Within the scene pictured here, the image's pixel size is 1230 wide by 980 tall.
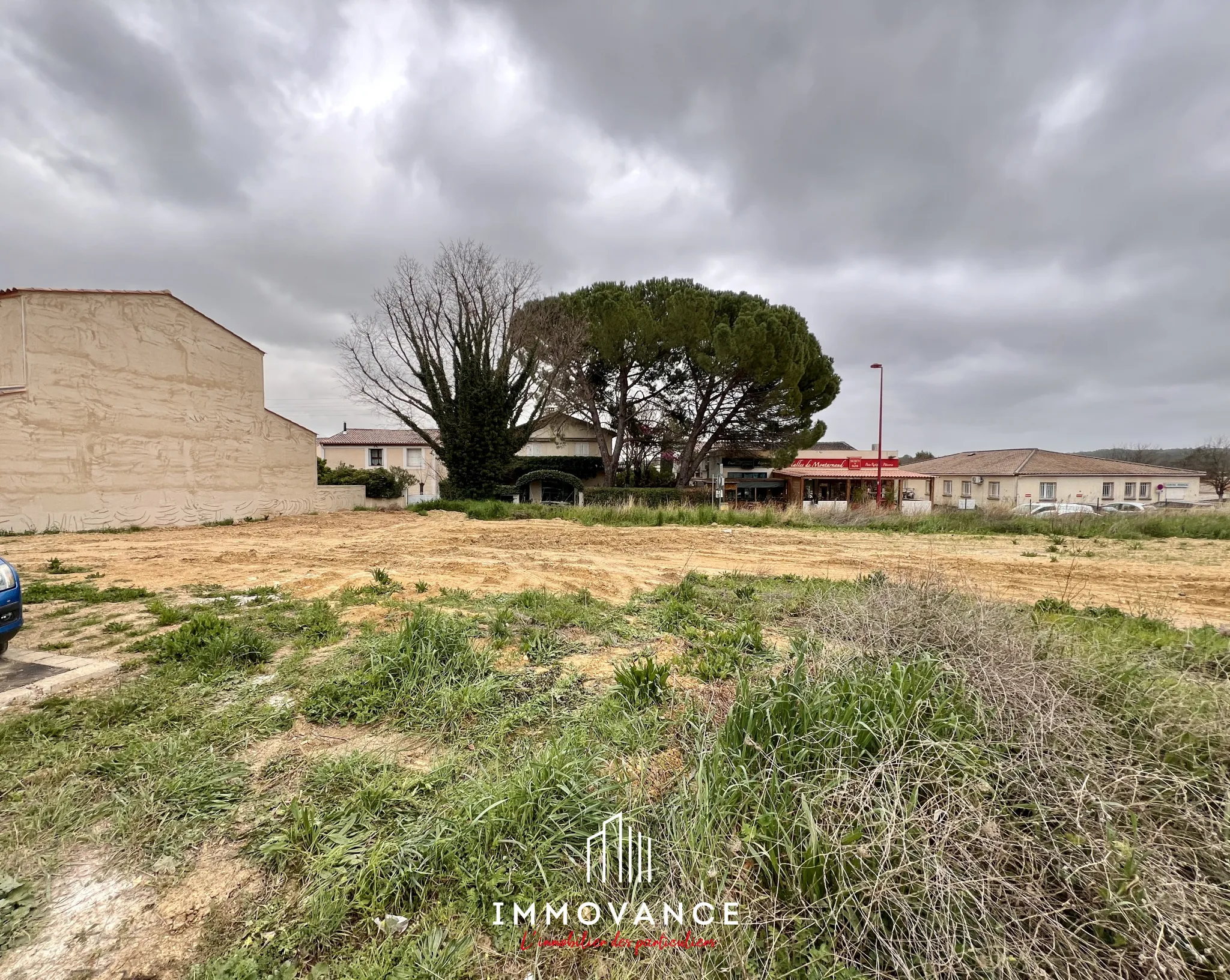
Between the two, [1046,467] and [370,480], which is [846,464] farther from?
[370,480]

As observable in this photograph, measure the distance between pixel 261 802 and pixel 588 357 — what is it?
2562 cm

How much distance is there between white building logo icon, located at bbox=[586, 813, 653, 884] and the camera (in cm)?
199

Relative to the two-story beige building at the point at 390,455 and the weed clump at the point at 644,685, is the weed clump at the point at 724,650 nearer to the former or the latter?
the weed clump at the point at 644,685

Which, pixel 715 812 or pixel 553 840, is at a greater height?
pixel 715 812

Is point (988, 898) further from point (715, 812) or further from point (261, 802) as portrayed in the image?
point (261, 802)

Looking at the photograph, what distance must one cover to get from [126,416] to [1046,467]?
49.6 metres

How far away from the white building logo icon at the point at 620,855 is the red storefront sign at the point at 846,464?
32183 mm

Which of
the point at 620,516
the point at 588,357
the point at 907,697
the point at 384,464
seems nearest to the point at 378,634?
the point at 907,697

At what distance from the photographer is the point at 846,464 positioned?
1281 inches

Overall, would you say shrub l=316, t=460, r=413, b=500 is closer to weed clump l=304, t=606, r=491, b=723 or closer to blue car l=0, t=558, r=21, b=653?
blue car l=0, t=558, r=21, b=653

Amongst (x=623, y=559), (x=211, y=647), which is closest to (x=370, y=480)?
(x=623, y=559)

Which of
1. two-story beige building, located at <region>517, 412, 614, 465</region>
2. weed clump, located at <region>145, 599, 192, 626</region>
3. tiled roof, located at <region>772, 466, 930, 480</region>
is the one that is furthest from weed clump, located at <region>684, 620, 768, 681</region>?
two-story beige building, located at <region>517, 412, 614, 465</region>

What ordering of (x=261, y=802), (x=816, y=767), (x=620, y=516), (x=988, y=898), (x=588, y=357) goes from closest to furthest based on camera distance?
(x=988, y=898), (x=816, y=767), (x=261, y=802), (x=620, y=516), (x=588, y=357)

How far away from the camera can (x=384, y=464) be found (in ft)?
124
